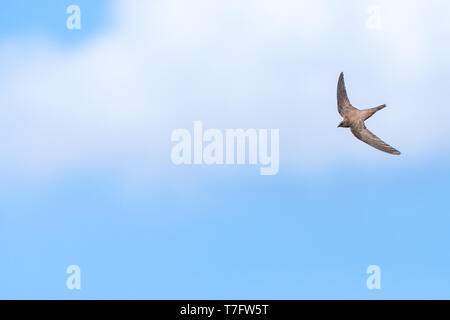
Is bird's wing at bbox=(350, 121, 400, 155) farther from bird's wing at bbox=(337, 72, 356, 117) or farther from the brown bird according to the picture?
bird's wing at bbox=(337, 72, 356, 117)

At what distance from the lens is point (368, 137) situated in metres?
38.5

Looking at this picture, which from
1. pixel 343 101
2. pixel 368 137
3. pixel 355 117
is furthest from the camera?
pixel 343 101

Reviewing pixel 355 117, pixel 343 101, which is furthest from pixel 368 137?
pixel 343 101

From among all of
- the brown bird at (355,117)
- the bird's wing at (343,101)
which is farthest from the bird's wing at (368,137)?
the bird's wing at (343,101)

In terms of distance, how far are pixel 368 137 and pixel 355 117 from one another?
116cm

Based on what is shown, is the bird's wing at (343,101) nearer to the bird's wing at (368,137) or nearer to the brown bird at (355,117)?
the brown bird at (355,117)

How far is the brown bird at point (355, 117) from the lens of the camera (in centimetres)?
3809

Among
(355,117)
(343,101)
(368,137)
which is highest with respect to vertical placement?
(343,101)

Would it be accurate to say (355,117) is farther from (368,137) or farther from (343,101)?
(368,137)

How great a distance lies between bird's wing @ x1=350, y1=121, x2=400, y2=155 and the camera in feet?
122

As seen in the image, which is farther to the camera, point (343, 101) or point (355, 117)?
point (343, 101)
